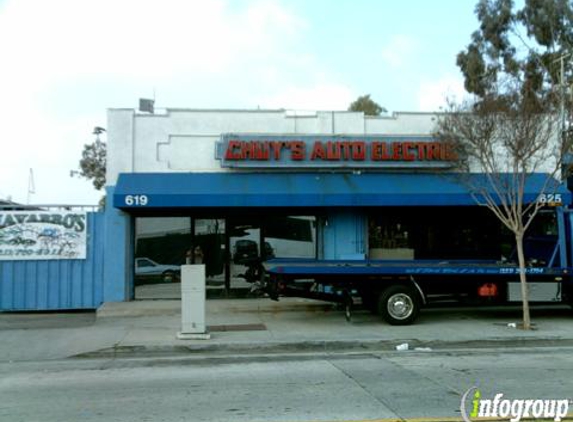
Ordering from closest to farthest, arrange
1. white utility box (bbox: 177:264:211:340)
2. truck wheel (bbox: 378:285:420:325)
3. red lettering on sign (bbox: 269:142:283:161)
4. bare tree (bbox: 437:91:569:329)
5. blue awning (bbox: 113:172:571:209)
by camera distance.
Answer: white utility box (bbox: 177:264:211:340), bare tree (bbox: 437:91:569:329), truck wheel (bbox: 378:285:420:325), blue awning (bbox: 113:172:571:209), red lettering on sign (bbox: 269:142:283:161)

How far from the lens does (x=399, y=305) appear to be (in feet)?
43.0

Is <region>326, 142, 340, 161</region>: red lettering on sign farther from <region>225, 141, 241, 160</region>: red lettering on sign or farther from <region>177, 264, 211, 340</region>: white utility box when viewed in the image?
<region>177, 264, 211, 340</region>: white utility box

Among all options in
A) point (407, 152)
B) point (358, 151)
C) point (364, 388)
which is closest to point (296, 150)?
point (358, 151)

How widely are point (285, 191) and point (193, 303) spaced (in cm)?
485

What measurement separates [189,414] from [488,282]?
29.2 ft

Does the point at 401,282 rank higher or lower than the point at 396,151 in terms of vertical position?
lower

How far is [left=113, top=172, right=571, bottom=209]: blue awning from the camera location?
1509 centimetres

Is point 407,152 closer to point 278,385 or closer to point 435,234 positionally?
point 435,234

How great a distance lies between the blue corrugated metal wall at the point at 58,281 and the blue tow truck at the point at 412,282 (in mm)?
5270

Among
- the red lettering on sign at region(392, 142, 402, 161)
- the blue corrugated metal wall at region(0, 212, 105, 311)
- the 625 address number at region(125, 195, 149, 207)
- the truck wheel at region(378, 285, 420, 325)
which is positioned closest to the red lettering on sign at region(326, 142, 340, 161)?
the red lettering on sign at region(392, 142, 402, 161)

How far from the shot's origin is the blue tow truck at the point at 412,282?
1284 cm

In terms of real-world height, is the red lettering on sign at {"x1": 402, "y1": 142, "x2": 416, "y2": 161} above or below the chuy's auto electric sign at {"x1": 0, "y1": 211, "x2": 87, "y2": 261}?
above

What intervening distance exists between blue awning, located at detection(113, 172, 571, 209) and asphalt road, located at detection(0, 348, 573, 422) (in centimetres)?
546

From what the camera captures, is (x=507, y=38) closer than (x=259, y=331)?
No
